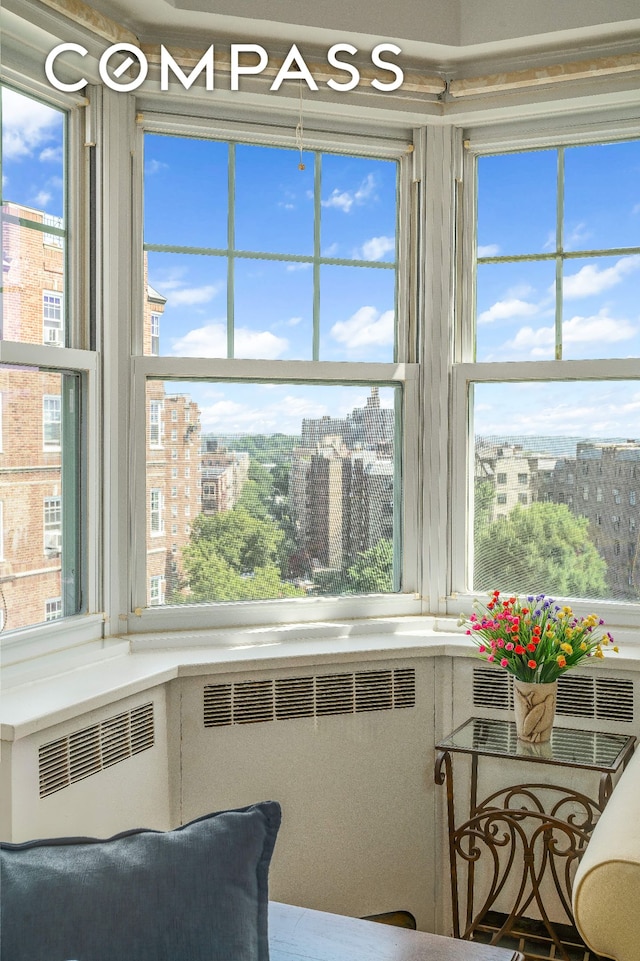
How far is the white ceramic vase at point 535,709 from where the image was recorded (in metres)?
2.44

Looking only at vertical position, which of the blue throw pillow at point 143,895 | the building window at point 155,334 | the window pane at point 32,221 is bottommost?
the blue throw pillow at point 143,895

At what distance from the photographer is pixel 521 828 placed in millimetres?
2541

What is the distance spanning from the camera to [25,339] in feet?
7.91

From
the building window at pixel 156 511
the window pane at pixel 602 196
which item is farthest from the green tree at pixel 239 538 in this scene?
the window pane at pixel 602 196

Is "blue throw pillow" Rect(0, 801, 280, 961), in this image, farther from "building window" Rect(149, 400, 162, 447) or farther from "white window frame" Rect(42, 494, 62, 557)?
"building window" Rect(149, 400, 162, 447)

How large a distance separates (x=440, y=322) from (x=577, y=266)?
49cm

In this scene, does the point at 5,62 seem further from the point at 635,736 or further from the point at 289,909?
the point at 635,736

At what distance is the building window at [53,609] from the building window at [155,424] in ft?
1.85

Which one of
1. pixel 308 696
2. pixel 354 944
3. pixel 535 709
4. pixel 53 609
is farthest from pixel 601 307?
pixel 354 944

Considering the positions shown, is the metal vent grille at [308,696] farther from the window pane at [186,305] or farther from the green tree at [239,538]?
the window pane at [186,305]

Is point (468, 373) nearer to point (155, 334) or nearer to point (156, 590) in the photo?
point (155, 334)

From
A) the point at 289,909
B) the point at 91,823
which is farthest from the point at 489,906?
the point at 289,909

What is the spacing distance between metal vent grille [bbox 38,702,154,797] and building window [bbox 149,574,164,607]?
433 mm

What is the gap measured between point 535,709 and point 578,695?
0.29m
